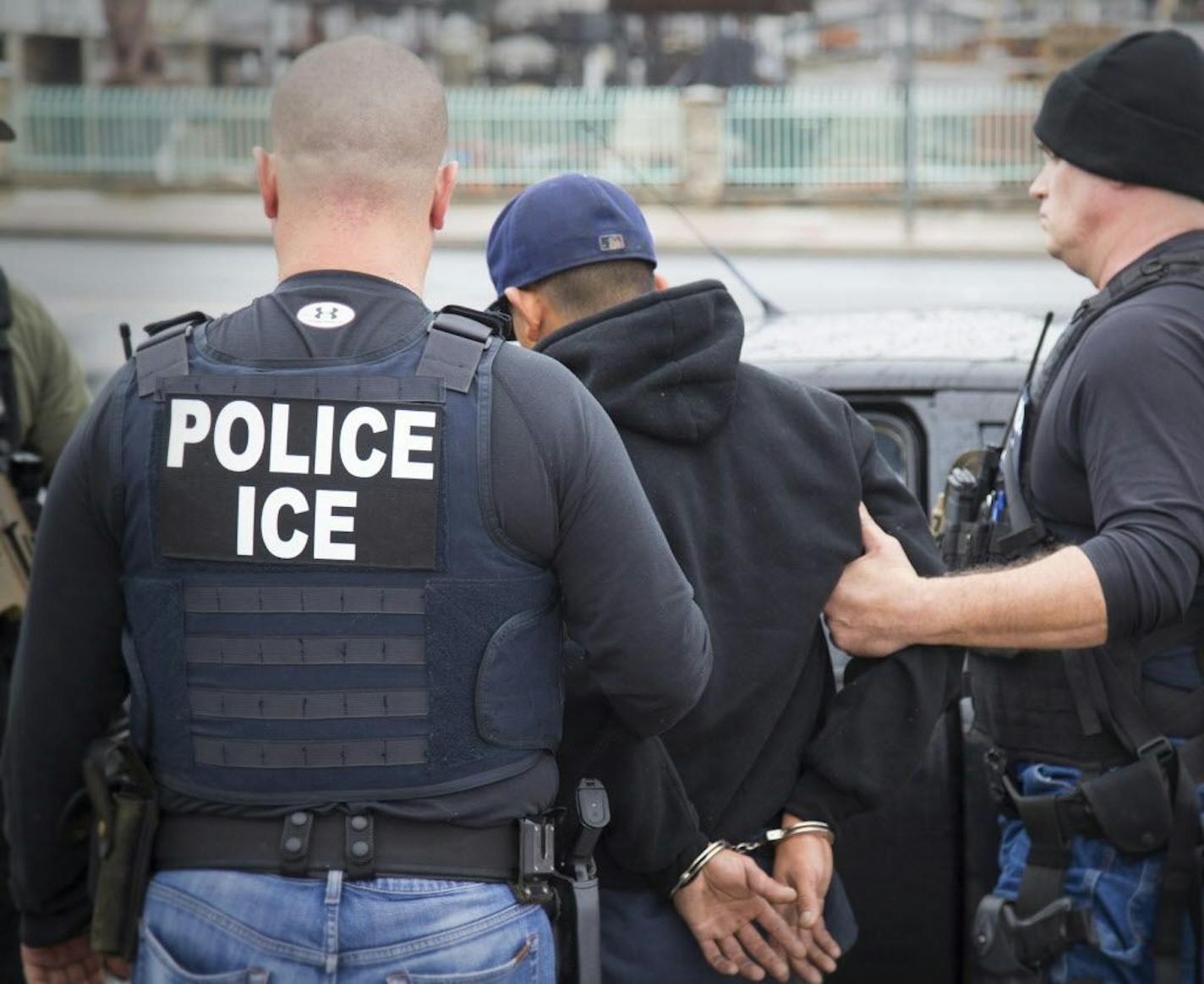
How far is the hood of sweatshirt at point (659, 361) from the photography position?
2.27m

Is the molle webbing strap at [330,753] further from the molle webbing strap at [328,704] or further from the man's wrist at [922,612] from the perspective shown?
the man's wrist at [922,612]

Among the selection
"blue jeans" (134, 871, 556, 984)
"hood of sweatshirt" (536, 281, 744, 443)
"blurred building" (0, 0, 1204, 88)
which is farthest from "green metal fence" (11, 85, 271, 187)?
"blue jeans" (134, 871, 556, 984)

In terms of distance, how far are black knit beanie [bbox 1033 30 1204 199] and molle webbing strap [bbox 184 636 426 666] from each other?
145cm

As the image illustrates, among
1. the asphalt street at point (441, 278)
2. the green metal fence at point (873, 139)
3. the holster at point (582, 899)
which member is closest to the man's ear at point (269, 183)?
the holster at point (582, 899)

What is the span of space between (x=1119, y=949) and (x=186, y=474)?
1.60 meters

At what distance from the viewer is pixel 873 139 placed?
26.1 m

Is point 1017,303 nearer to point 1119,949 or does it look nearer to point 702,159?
point 702,159

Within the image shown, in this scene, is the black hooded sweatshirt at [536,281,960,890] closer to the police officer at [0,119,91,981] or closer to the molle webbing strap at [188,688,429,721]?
the molle webbing strap at [188,688,429,721]

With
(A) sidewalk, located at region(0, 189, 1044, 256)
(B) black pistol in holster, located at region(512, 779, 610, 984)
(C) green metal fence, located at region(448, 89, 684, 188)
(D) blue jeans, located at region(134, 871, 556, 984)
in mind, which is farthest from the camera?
(C) green metal fence, located at region(448, 89, 684, 188)

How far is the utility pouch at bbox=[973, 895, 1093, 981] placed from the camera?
98.3 inches

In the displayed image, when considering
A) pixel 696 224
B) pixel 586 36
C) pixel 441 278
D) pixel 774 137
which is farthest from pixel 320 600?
pixel 586 36

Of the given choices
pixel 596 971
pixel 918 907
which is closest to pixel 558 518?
pixel 596 971

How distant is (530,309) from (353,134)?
56cm

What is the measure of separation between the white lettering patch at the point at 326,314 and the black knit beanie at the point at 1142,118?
4.38ft
